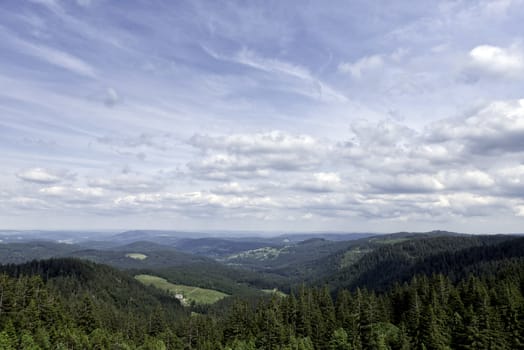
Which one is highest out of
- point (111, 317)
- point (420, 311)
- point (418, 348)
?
point (420, 311)

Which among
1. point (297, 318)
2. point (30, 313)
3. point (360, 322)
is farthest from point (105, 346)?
point (360, 322)

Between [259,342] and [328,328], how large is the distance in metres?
20.1

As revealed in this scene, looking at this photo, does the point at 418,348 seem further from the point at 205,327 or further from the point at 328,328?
the point at 205,327

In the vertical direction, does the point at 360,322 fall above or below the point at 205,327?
above

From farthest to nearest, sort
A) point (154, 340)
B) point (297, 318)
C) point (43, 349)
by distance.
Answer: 1. point (154, 340)
2. point (297, 318)
3. point (43, 349)

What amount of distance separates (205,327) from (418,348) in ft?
243

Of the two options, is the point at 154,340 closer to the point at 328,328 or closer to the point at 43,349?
the point at 43,349

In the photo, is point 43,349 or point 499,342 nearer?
point 499,342

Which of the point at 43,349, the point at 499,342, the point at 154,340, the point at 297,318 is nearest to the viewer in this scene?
the point at 499,342

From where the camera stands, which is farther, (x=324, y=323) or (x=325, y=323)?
(x=325, y=323)

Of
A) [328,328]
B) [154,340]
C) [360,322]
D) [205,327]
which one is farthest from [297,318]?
[154,340]

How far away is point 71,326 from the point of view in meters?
124

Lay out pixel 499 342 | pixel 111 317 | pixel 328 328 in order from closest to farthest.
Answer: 1. pixel 499 342
2. pixel 328 328
3. pixel 111 317

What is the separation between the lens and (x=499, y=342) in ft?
288
